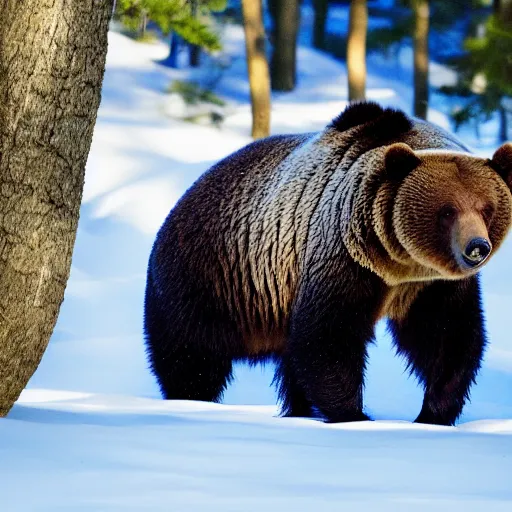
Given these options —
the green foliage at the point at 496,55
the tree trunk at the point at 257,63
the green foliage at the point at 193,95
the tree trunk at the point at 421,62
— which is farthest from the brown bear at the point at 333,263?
the tree trunk at the point at 421,62

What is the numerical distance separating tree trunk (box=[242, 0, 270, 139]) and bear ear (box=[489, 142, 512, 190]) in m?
9.99

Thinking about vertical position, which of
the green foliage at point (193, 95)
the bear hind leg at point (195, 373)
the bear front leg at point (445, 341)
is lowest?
the green foliage at point (193, 95)

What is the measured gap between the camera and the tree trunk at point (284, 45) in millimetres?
20531

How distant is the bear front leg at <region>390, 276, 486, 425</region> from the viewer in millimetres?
5473

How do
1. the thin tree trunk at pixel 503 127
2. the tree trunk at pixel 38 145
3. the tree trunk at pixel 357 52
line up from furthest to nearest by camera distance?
1. the thin tree trunk at pixel 503 127
2. the tree trunk at pixel 357 52
3. the tree trunk at pixel 38 145

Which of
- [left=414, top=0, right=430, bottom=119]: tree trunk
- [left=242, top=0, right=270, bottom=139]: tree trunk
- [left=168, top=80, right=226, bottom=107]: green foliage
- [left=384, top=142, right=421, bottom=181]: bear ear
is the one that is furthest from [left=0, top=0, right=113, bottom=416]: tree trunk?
[left=414, top=0, right=430, bottom=119]: tree trunk

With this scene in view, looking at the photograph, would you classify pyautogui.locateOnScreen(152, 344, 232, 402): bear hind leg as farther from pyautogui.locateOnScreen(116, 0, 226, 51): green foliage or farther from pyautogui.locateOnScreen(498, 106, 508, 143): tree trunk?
pyautogui.locateOnScreen(498, 106, 508, 143): tree trunk

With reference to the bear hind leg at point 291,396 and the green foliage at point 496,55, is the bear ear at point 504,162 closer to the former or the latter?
the bear hind leg at point 291,396

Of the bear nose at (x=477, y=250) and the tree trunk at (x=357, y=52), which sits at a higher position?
the bear nose at (x=477, y=250)

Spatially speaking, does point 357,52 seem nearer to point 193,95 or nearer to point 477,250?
point 193,95

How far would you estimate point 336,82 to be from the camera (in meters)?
23.2

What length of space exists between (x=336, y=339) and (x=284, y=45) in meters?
16.3

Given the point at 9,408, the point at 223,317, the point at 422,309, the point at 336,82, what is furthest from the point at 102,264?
the point at 336,82

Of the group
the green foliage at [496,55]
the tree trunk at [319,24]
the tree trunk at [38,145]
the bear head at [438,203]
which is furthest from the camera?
the tree trunk at [319,24]
